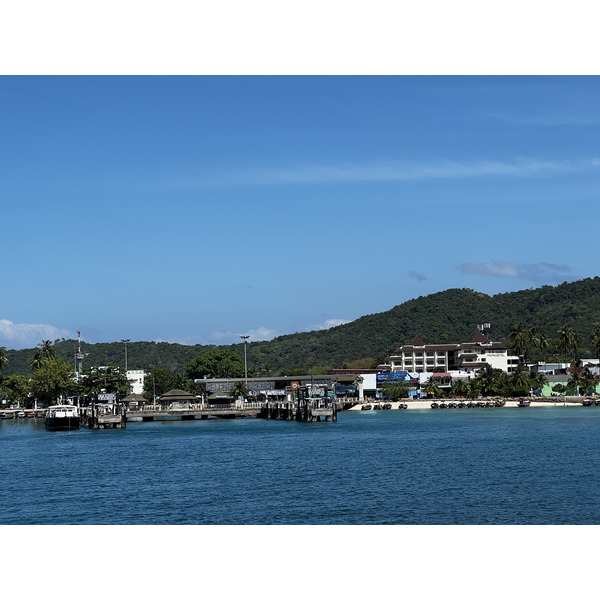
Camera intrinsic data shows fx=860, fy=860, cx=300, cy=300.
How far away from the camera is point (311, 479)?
4059 cm

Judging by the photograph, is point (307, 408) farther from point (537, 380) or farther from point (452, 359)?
point (452, 359)

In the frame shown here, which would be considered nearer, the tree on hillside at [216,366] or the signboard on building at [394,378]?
the signboard on building at [394,378]

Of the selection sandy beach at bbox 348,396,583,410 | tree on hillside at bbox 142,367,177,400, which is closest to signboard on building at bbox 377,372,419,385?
sandy beach at bbox 348,396,583,410

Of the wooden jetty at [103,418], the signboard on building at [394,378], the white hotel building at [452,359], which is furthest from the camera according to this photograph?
the white hotel building at [452,359]

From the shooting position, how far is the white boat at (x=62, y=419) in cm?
8675

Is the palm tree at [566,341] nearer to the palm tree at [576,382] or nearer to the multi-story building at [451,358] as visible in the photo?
the palm tree at [576,382]

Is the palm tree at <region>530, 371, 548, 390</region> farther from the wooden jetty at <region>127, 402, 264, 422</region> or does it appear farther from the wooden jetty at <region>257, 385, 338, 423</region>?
the wooden jetty at <region>127, 402, 264, 422</region>

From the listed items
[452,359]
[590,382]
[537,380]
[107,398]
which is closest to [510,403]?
[537,380]

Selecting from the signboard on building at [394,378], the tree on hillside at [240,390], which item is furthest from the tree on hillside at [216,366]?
the signboard on building at [394,378]

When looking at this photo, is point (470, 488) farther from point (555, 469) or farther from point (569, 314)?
point (569, 314)

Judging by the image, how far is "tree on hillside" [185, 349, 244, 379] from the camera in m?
160

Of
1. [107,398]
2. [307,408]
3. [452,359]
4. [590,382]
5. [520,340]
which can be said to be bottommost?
[307,408]

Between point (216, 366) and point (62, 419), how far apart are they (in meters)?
75.2

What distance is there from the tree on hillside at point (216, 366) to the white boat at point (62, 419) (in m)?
70.4
